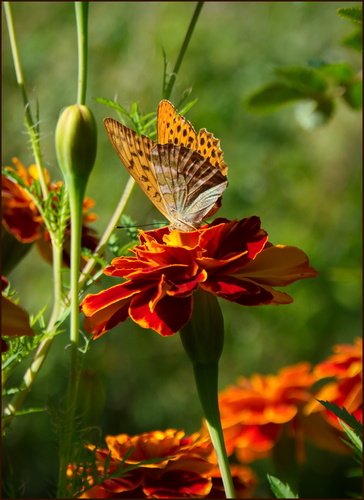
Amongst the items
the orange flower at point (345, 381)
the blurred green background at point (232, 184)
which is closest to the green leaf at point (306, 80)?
the orange flower at point (345, 381)

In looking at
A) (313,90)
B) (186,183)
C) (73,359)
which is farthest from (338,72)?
(73,359)

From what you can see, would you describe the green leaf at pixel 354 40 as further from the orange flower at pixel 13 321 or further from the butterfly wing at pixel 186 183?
the orange flower at pixel 13 321

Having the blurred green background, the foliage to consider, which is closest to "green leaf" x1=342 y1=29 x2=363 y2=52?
the foliage

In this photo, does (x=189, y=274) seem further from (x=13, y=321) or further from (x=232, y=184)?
(x=232, y=184)

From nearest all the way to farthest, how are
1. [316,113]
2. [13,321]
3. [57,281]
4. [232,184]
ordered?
[13,321] → [57,281] → [316,113] → [232,184]

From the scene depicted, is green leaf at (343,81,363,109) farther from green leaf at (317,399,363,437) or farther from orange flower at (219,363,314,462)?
green leaf at (317,399,363,437)

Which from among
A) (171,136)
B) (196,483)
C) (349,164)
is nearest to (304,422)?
(196,483)
